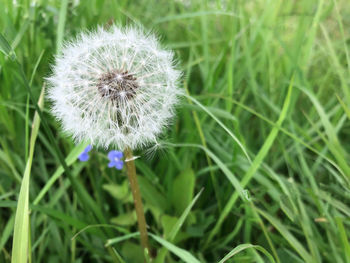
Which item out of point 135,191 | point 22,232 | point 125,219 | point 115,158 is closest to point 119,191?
point 125,219

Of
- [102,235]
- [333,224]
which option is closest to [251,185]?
[333,224]

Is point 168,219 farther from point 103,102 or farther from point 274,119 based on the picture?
point 274,119

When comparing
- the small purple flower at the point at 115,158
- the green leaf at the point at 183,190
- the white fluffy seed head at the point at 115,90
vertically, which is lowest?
the green leaf at the point at 183,190

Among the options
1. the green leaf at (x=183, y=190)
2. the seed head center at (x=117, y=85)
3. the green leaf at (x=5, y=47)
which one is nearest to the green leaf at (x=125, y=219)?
the green leaf at (x=183, y=190)

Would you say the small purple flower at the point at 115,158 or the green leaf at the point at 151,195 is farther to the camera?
the green leaf at the point at 151,195

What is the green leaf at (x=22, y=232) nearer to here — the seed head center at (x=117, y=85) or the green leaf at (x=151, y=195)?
the seed head center at (x=117, y=85)

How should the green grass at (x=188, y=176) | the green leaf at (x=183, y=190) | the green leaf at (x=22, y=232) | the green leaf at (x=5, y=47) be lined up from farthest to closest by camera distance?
the green leaf at (x=183, y=190) → the green grass at (x=188, y=176) → the green leaf at (x=5, y=47) → the green leaf at (x=22, y=232)

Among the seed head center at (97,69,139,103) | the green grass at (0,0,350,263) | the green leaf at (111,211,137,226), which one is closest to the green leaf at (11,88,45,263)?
the green grass at (0,0,350,263)

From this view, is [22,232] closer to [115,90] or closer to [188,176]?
[115,90]

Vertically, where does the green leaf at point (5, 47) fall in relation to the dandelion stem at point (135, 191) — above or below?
above
